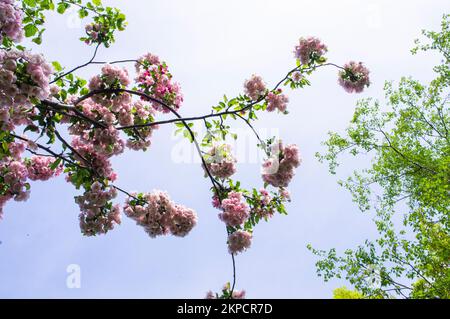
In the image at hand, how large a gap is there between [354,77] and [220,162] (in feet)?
9.73

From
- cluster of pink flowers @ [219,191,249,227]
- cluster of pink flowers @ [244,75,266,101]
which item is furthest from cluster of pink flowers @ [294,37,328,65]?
cluster of pink flowers @ [219,191,249,227]

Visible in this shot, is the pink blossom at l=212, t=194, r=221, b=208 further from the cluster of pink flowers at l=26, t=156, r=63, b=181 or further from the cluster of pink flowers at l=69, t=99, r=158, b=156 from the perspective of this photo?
the cluster of pink flowers at l=26, t=156, r=63, b=181

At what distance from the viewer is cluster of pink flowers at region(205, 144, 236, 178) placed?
4746 millimetres

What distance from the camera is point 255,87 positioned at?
5.45 metres

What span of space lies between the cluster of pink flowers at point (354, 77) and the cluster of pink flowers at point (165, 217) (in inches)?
138

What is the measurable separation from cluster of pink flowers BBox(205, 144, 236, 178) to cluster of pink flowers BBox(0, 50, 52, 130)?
224cm

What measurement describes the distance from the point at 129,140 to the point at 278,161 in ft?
8.13

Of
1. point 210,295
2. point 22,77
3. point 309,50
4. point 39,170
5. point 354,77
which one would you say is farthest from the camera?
point 354,77

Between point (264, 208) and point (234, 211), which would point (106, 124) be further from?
point (264, 208)

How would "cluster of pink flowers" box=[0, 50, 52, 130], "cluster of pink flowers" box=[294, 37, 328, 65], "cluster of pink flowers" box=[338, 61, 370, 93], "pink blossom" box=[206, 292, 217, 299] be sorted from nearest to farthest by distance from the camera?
"cluster of pink flowers" box=[0, 50, 52, 130] < "pink blossom" box=[206, 292, 217, 299] < "cluster of pink flowers" box=[294, 37, 328, 65] < "cluster of pink flowers" box=[338, 61, 370, 93]

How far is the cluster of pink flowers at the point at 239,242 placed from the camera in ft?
14.6

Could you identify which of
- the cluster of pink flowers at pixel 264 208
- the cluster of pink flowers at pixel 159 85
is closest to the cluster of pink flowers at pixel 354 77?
the cluster of pink flowers at pixel 264 208

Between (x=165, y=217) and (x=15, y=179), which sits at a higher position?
(x=15, y=179)

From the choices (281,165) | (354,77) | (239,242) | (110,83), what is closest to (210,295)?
(239,242)
